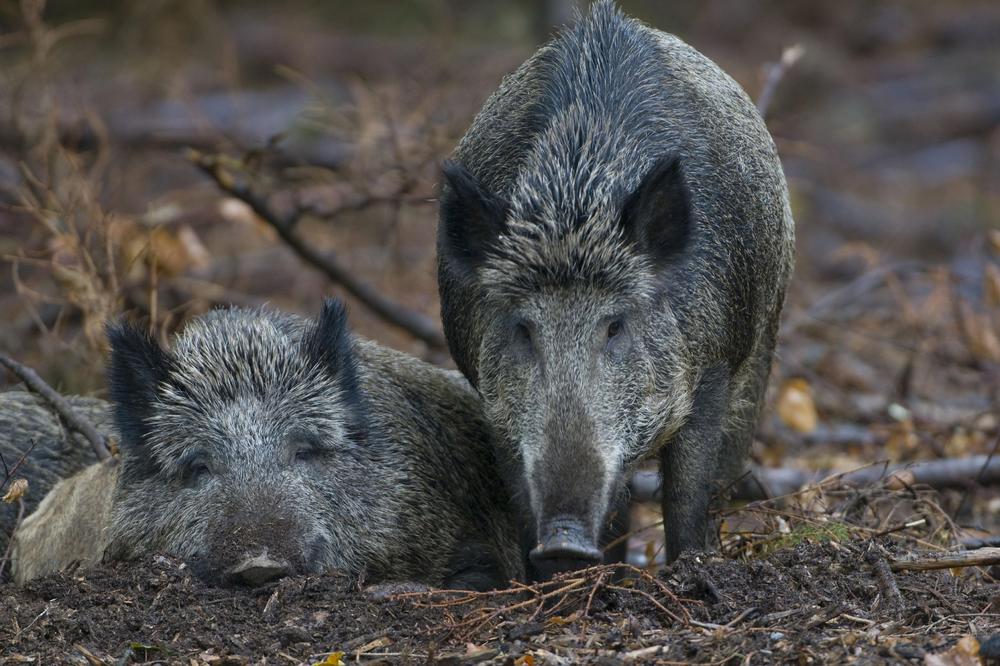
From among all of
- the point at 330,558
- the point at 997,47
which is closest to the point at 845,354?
the point at 330,558

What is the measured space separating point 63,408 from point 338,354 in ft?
4.84

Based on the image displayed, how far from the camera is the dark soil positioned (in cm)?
380

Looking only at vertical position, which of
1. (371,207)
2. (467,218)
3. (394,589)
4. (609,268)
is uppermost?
(467,218)

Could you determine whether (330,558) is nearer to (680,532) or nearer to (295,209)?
(680,532)

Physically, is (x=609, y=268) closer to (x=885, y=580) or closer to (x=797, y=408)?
(x=885, y=580)

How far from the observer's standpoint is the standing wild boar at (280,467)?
4863mm

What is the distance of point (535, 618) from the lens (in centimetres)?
411

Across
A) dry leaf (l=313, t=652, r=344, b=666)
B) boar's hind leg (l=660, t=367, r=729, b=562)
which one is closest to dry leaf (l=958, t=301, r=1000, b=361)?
boar's hind leg (l=660, t=367, r=729, b=562)

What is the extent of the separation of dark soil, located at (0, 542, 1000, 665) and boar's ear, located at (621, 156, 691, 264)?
1.12 meters

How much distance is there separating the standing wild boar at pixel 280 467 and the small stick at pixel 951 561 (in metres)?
1.61

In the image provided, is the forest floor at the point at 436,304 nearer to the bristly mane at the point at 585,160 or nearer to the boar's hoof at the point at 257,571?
the boar's hoof at the point at 257,571

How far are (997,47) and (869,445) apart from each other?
14.2 metres

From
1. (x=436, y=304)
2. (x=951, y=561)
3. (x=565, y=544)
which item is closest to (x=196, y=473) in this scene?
(x=565, y=544)

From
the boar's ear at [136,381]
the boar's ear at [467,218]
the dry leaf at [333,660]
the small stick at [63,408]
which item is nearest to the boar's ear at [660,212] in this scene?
the boar's ear at [467,218]
